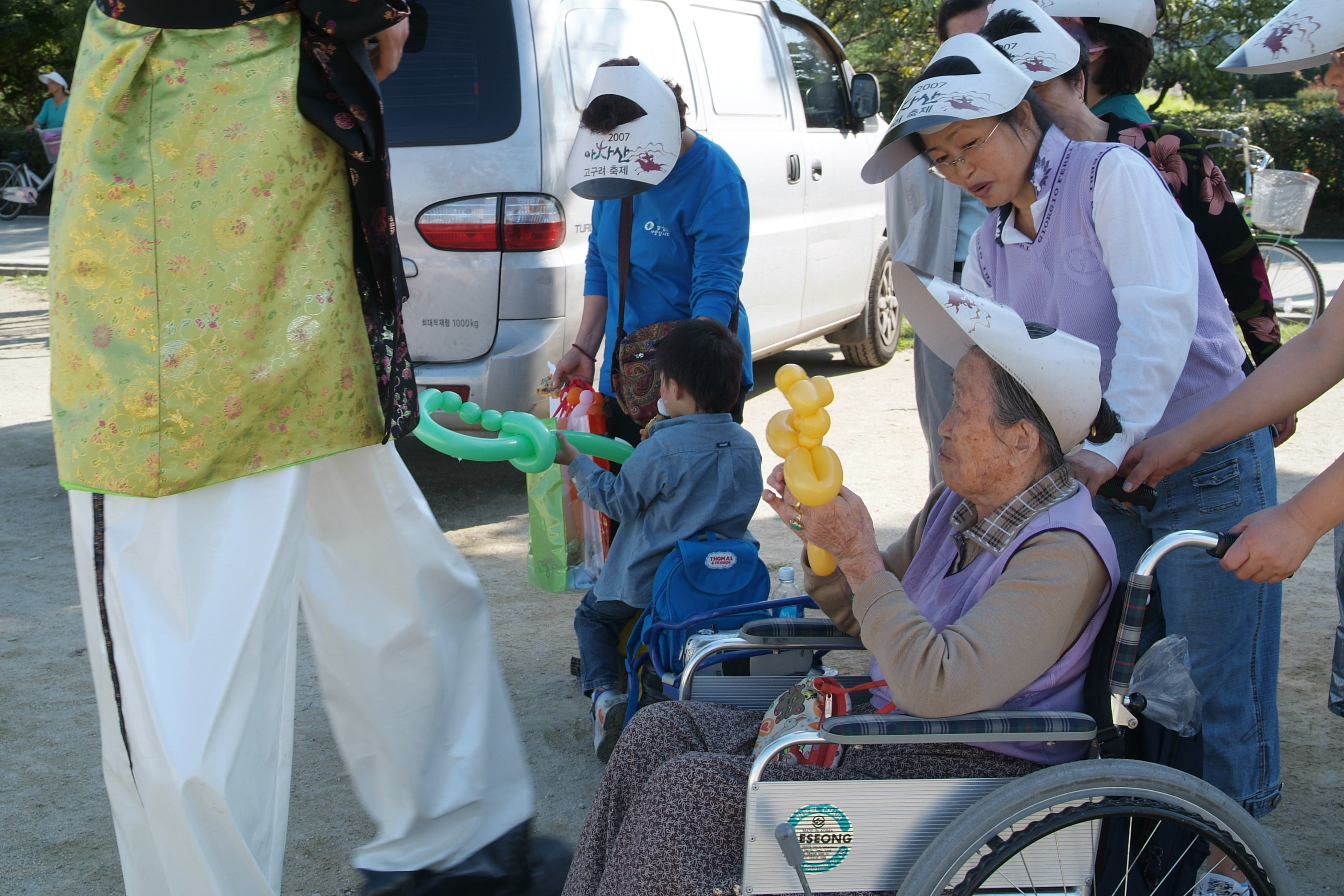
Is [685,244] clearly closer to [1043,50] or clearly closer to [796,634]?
[1043,50]

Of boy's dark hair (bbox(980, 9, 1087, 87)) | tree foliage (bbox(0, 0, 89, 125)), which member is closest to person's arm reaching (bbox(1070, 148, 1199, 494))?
boy's dark hair (bbox(980, 9, 1087, 87))

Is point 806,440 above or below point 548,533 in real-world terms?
above

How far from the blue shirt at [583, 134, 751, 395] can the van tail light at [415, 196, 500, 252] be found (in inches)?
33.0

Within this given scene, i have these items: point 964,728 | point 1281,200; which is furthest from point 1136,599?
point 1281,200

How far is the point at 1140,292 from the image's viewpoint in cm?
207

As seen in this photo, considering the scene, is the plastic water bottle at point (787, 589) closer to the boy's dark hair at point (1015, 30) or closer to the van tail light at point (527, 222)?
the boy's dark hair at point (1015, 30)

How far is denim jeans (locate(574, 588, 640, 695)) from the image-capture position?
312cm

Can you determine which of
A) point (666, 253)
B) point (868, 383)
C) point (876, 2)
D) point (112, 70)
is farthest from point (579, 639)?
point (876, 2)

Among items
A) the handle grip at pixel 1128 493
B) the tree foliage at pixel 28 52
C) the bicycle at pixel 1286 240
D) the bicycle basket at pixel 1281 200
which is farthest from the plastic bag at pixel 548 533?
the tree foliage at pixel 28 52

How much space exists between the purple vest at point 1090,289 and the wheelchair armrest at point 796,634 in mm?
709

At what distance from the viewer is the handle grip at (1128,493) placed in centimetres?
210

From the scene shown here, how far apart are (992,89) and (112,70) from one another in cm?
149

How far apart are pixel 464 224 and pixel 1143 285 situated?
289 centimetres

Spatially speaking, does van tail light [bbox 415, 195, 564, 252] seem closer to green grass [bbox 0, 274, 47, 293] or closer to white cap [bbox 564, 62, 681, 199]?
white cap [bbox 564, 62, 681, 199]
